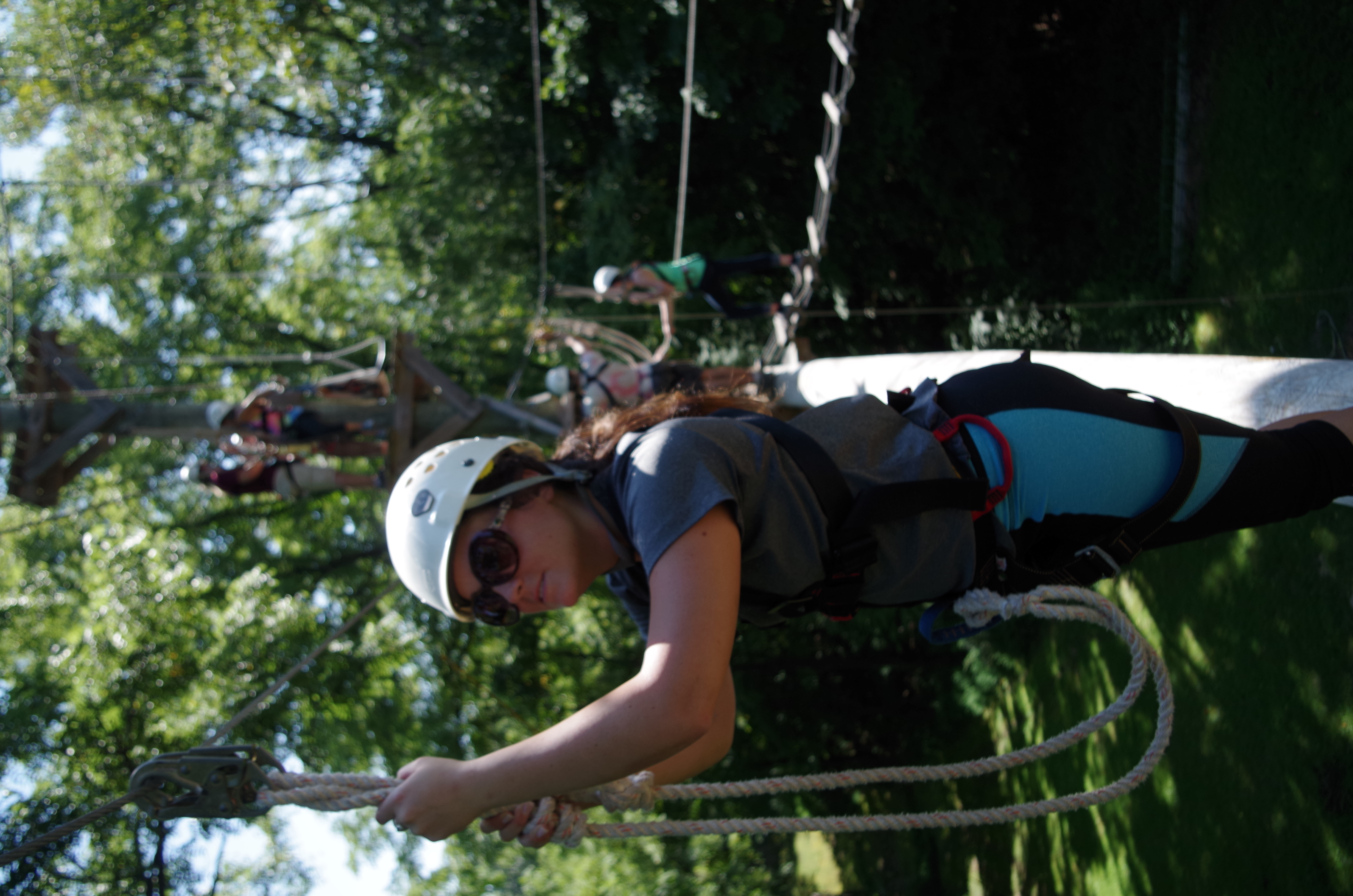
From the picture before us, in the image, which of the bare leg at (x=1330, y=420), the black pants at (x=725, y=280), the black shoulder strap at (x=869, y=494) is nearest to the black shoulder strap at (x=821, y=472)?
the black shoulder strap at (x=869, y=494)

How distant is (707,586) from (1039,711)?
8.91 metres

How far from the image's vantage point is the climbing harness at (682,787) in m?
1.69

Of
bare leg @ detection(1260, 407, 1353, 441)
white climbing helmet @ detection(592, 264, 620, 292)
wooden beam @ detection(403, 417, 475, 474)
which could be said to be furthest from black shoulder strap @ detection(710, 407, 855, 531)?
white climbing helmet @ detection(592, 264, 620, 292)

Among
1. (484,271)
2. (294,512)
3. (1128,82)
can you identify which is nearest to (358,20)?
(484,271)

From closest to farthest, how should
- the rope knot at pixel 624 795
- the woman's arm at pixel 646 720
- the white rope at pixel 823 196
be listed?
the woman's arm at pixel 646 720 < the rope knot at pixel 624 795 < the white rope at pixel 823 196

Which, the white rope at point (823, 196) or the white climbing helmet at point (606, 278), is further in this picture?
the white climbing helmet at point (606, 278)

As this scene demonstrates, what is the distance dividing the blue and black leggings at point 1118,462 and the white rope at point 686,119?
560 centimetres

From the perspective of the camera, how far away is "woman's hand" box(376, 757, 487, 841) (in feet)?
4.94

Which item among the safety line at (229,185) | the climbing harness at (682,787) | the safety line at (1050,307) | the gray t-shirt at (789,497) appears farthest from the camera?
the safety line at (229,185)

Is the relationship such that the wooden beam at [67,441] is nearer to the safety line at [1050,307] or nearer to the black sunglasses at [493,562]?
the safety line at [1050,307]

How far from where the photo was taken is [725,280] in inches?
305

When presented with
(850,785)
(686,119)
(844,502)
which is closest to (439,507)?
(844,502)

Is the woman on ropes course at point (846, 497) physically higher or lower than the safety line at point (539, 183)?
lower

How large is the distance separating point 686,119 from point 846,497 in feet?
23.2
